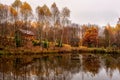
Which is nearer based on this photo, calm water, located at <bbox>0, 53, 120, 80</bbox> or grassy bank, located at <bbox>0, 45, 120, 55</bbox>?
calm water, located at <bbox>0, 53, 120, 80</bbox>

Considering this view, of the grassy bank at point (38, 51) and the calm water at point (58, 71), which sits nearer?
the calm water at point (58, 71)

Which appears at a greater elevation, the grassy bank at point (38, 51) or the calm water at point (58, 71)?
the grassy bank at point (38, 51)

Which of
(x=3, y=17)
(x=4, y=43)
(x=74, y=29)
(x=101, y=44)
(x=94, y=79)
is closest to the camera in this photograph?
(x=94, y=79)

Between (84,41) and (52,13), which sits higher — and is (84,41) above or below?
below

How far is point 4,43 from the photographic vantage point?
48.2 meters

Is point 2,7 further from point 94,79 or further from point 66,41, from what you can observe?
point 94,79

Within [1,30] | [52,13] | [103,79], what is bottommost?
[103,79]

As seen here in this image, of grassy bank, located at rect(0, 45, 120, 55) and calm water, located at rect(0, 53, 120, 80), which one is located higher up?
grassy bank, located at rect(0, 45, 120, 55)

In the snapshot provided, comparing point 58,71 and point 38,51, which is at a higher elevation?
point 38,51

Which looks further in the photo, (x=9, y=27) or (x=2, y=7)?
(x=9, y=27)

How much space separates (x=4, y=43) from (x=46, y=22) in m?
20.0

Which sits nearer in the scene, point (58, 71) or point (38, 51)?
point (58, 71)

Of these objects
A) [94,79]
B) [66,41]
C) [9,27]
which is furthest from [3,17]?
[94,79]

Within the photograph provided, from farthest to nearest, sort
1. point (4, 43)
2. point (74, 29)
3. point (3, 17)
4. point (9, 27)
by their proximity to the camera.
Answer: point (74, 29) < point (9, 27) < point (3, 17) < point (4, 43)
